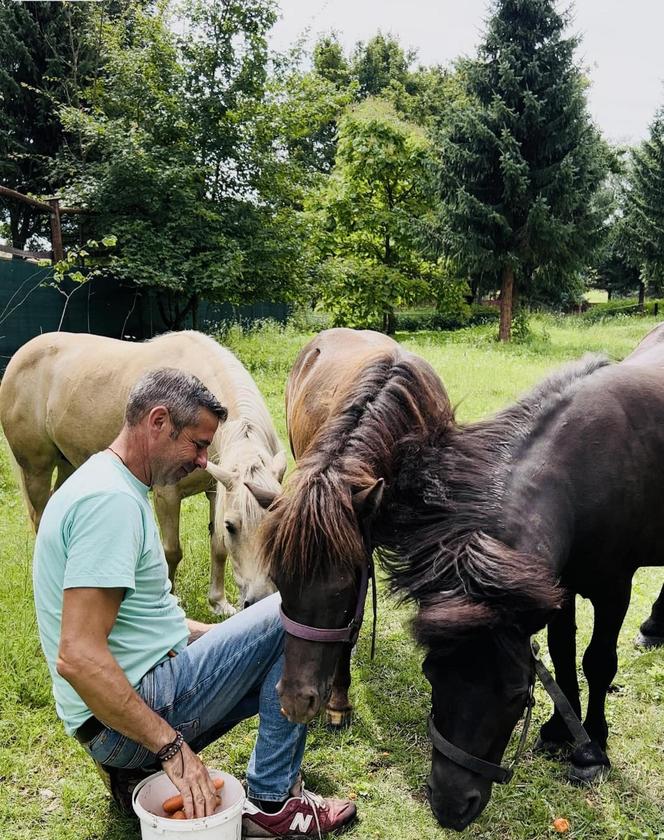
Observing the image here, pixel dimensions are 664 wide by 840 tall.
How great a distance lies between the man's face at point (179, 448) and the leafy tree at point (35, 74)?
60.2 ft

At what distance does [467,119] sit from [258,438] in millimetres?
18173

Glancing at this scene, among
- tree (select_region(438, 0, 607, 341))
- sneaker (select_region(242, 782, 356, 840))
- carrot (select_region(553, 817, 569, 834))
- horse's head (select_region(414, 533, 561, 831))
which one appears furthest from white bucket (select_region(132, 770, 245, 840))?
tree (select_region(438, 0, 607, 341))

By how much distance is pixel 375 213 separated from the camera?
75.3ft

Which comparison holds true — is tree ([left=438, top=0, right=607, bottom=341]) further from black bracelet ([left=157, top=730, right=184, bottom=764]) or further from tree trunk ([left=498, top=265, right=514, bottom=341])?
black bracelet ([left=157, top=730, right=184, bottom=764])

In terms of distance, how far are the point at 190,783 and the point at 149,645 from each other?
47 cm

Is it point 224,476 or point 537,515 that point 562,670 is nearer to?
point 537,515

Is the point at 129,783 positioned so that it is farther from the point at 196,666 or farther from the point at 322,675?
the point at 322,675

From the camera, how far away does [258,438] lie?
3.84m

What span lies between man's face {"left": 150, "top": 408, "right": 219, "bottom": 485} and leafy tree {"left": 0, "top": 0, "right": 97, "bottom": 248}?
60.2 ft

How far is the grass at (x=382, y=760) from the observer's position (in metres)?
2.64

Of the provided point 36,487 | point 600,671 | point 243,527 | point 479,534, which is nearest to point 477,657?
point 479,534

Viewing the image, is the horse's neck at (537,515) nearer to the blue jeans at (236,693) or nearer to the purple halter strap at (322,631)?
the purple halter strap at (322,631)

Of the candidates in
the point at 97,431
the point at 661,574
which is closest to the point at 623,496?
the point at 661,574

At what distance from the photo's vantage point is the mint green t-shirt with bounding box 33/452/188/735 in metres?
1.97
